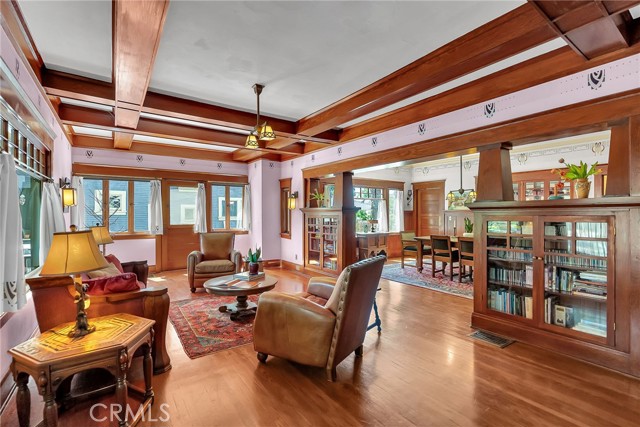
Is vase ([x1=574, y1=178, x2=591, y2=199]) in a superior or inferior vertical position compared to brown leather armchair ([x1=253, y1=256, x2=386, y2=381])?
superior

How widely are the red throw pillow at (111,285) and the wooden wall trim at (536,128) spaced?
372cm

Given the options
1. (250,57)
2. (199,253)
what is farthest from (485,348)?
(199,253)

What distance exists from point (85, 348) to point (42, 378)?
22 centimetres

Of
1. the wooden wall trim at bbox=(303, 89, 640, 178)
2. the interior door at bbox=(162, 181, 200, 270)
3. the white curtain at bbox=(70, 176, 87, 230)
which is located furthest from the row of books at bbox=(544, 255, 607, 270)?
the white curtain at bbox=(70, 176, 87, 230)

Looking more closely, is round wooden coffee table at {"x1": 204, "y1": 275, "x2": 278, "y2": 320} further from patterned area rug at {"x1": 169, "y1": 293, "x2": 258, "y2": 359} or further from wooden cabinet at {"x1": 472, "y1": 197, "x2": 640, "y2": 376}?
wooden cabinet at {"x1": 472, "y1": 197, "x2": 640, "y2": 376}

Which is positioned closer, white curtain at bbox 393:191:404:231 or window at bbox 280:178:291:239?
window at bbox 280:178:291:239

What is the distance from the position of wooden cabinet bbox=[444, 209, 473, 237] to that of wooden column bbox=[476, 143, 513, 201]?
487 centimetres

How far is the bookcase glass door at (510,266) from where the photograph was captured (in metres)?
3.29

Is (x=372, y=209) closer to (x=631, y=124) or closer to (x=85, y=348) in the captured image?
(x=631, y=124)

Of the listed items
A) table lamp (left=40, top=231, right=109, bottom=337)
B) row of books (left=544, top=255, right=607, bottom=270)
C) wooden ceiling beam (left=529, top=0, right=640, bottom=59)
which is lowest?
row of books (left=544, top=255, right=607, bottom=270)

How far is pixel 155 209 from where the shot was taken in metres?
6.77

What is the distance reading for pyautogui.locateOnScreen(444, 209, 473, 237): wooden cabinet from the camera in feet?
27.0

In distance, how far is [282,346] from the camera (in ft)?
8.68

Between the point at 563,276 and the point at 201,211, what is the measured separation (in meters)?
6.80
